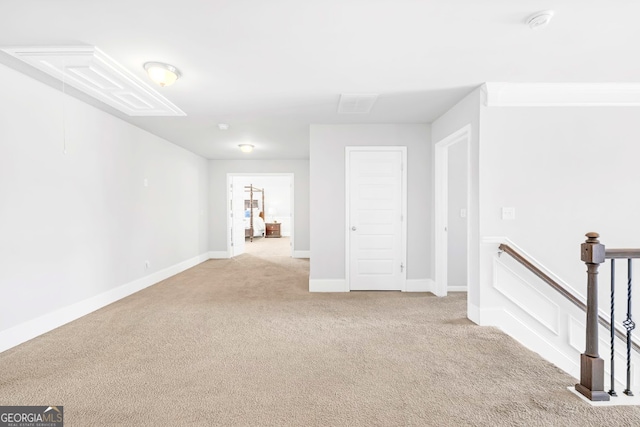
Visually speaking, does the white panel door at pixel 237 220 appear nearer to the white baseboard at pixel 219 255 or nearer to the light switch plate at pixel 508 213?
the white baseboard at pixel 219 255

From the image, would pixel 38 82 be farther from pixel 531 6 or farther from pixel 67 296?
pixel 531 6

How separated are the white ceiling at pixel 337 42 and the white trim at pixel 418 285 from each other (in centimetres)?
249

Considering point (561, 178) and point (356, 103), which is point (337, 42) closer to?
point (356, 103)

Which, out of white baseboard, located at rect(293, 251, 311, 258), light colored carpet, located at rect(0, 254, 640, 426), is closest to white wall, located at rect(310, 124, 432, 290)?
light colored carpet, located at rect(0, 254, 640, 426)

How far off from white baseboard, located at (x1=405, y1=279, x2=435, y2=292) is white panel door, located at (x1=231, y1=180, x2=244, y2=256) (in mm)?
4753

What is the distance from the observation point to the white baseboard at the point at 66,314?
9.12 feet

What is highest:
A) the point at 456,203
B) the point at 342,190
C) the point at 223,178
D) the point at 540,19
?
the point at 540,19

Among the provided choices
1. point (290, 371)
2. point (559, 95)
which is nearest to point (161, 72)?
point (290, 371)

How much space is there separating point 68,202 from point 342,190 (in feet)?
10.8

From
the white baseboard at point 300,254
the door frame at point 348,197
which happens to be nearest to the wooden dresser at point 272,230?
the white baseboard at point 300,254

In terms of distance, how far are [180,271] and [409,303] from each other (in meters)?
4.36

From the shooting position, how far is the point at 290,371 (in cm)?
232

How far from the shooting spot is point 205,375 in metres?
2.27

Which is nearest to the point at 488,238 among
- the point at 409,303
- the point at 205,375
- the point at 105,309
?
the point at 409,303
